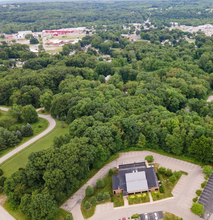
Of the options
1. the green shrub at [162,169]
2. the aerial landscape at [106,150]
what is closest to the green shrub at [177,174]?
the aerial landscape at [106,150]

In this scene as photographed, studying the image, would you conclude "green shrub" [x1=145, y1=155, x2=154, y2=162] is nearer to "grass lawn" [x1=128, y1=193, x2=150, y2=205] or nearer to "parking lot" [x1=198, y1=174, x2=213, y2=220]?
"grass lawn" [x1=128, y1=193, x2=150, y2=205]

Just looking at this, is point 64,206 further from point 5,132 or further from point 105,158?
point 5,132

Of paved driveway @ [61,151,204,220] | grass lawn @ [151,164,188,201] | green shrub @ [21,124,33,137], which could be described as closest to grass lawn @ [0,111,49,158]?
green shrub @ [21,124,33,137]

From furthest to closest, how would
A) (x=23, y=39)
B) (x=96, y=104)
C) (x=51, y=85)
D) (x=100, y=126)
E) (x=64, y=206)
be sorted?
(x=23, y=39)
(x=51, y=85)
(x=96, y=104)
(x=100, y=126)
(x=64, y=206)

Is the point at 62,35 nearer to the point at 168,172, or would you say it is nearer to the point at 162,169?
the point at 162,169

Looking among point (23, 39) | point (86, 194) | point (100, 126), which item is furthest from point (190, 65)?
point (23, 39)

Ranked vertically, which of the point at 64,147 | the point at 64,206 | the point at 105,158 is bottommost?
the point at 64,206

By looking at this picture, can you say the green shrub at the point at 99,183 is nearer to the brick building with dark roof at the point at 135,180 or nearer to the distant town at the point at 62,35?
the brick building with dark roof at the point at 135,180

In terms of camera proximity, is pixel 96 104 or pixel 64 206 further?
pixel 96 104
